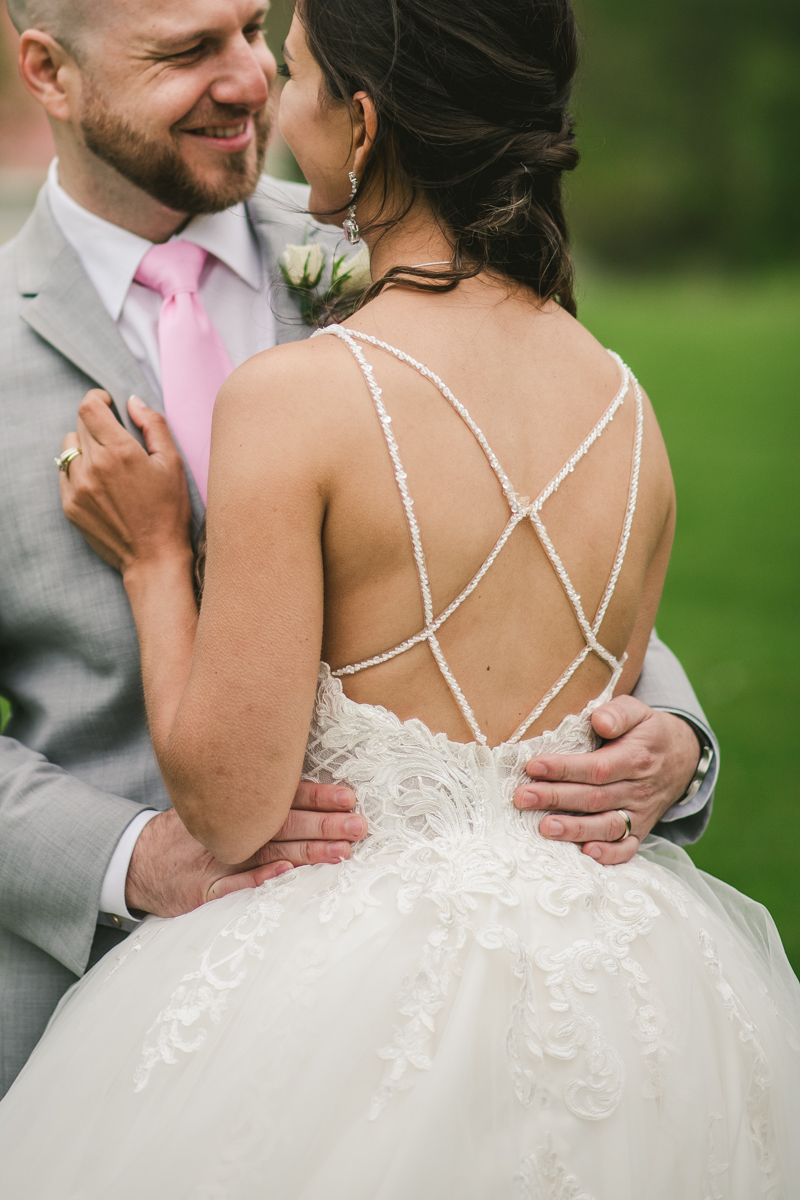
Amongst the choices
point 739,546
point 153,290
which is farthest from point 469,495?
point 739,546

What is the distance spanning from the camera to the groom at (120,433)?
7.36 feet

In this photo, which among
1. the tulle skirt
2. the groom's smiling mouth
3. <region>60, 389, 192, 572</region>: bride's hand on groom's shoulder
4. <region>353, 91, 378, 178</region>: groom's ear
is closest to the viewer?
the tulle skirt

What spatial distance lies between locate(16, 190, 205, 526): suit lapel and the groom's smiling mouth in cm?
43

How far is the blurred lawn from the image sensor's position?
5.18 m

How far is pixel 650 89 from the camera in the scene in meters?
32.0

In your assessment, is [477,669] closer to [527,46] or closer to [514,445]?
[514,445]

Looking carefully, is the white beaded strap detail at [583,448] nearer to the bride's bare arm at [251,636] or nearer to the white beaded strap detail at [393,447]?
the white beaded strap detail at [393,447]

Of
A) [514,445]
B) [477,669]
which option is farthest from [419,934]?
[514,445]

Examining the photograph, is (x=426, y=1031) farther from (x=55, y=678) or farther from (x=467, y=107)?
(x=467, y=107)

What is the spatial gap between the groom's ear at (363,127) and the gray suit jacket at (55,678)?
74cm

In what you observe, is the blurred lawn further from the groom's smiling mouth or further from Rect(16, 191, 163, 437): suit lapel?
the groom's smiling mouth

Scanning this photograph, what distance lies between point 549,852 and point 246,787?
0.56 m

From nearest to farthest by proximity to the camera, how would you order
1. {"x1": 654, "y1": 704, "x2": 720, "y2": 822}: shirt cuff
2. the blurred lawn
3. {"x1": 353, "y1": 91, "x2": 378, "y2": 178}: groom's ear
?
{"x1": 353, "y1": 91, "x2": 378, "y2": 178}: groom's ear, {"x1": 654, "y1": 704, "x2": 720, "y2": 822}: shirt cuff, the blurred lawn

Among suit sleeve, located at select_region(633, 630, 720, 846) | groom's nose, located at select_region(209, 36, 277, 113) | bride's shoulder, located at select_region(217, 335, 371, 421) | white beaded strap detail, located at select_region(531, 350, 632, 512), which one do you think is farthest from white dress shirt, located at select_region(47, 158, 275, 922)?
suit sleeve, located at select_region(633, 630, 720, 846)
